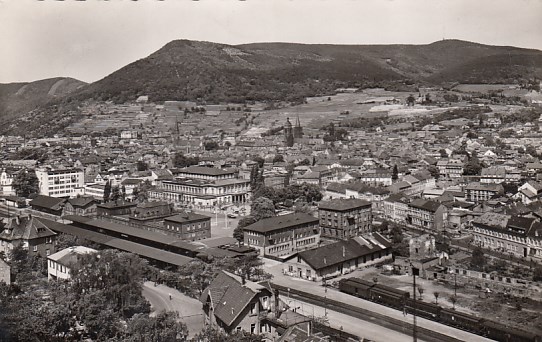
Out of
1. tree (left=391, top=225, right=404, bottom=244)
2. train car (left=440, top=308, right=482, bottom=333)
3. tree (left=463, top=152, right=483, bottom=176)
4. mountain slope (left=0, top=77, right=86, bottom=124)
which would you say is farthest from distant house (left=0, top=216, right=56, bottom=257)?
mountain slope (left=0, top=77, right=86, bottom=124)

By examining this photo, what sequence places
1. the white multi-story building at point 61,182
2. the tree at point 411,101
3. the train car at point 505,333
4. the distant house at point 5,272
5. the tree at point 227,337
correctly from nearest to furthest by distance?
the tree at point 227,337 < the train car at point 505,333 < the distant house at point 5,272 < the white multi-story building at point 61,182 < the tree at point 411,101

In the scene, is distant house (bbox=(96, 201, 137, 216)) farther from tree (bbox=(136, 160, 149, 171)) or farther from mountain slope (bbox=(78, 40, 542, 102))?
mountain slope (bbox=(78, 40, 542, 102))

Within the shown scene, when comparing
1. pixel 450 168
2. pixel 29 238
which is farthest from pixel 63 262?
pixel 450 168

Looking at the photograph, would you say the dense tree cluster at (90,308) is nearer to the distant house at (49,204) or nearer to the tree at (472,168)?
the distant house at (49,204)

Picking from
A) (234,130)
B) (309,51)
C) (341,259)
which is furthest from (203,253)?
(309,51)

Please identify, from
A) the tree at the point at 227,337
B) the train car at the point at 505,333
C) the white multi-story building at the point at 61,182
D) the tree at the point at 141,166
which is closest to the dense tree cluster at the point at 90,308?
the tree at the point at 227,337
